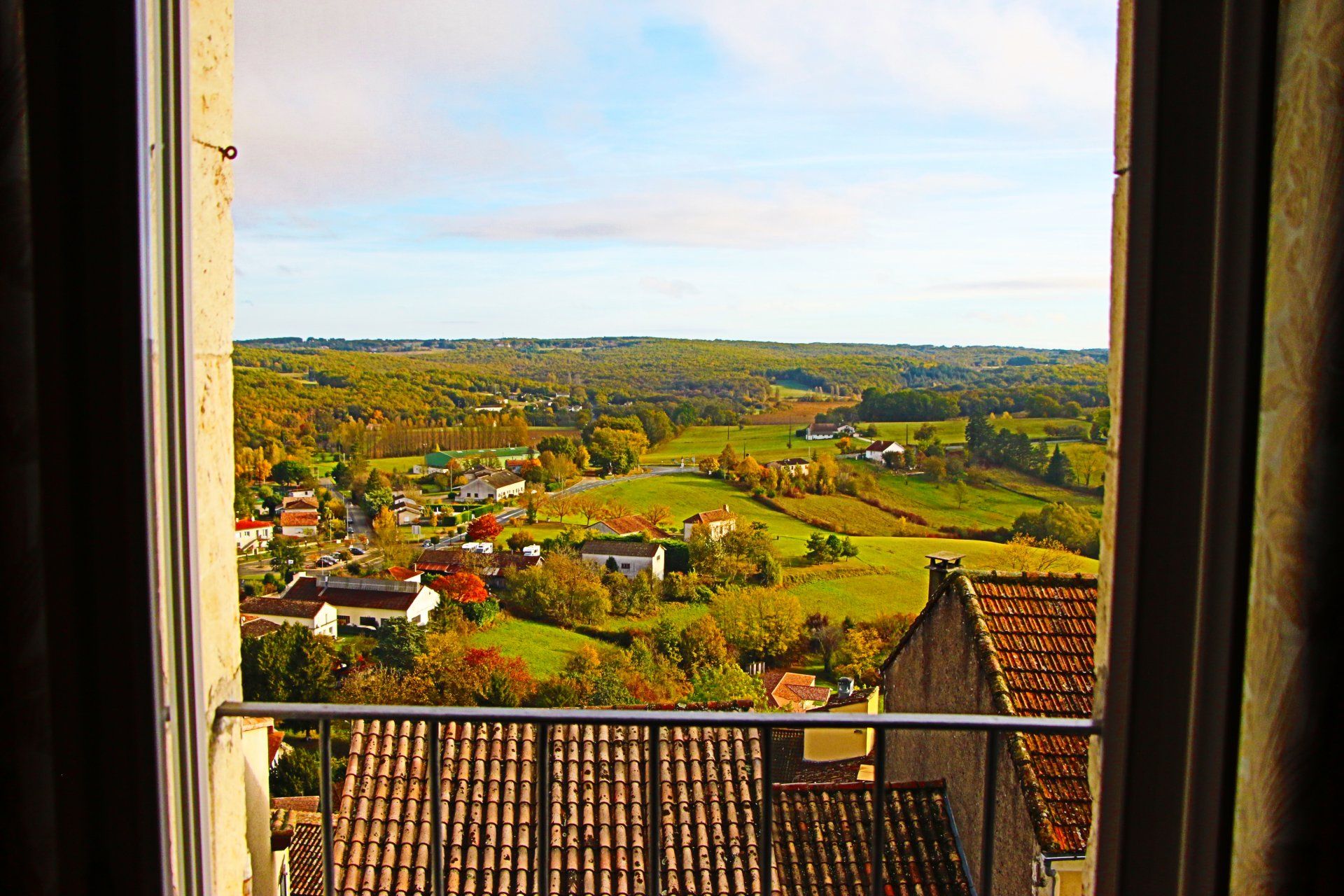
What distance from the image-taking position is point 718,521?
41.2ft

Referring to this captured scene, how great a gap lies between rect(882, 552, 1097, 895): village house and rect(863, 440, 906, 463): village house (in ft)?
11.2

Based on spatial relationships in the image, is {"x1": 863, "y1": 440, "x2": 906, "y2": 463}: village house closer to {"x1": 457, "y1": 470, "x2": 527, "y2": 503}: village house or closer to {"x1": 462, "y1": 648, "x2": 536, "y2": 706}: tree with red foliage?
{"x1": 457, "y1": 470, "x2": 527, "y2": 503}: village house

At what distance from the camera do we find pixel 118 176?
888mm

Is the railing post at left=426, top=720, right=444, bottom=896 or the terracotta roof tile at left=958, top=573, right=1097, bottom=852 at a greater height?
the railing post at left=426, top=720, right=444, bottom=896

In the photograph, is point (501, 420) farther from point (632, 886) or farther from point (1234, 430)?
point (1234, 430)

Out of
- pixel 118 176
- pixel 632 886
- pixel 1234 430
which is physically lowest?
pixel 632 886

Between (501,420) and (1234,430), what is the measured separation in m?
12.7

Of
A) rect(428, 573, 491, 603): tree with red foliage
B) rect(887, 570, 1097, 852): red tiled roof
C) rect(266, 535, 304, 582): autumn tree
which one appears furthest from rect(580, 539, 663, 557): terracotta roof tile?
rect(887, 570, 1097, 852): red tiled roof

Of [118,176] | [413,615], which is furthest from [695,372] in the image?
[118,176]

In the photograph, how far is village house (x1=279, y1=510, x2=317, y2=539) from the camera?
1035 centimetres

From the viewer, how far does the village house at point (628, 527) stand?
496 inches

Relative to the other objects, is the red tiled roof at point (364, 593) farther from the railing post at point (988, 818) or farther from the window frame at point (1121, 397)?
the railing post at point (988, 818)

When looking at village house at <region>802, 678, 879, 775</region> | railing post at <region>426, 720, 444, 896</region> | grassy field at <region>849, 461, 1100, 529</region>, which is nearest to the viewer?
railing post at <region>426, 720, 444, 896</region>

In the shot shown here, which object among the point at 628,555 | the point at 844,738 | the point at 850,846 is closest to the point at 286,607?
the point at 628,555
